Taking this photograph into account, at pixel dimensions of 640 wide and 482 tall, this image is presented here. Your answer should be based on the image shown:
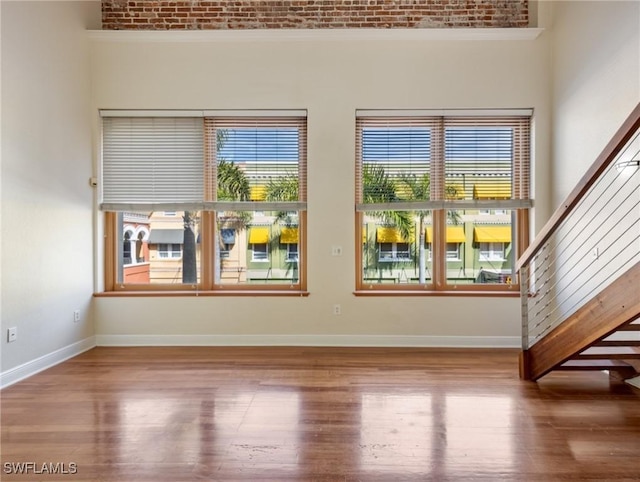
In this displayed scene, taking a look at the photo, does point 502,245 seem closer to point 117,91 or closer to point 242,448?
point 242,448

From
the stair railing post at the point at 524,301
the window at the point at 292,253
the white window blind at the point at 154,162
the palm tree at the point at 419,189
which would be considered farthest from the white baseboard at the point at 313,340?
the white window blind at the point at 154,162

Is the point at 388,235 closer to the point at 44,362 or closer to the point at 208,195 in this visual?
the point at 208,195

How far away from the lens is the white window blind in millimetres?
4082

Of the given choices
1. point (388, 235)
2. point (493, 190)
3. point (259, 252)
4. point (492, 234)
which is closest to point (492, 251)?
point (492, 234)

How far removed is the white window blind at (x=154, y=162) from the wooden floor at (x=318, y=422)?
70.3 inches

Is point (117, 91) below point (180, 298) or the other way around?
the other way around

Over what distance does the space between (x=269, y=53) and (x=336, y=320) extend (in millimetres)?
3090

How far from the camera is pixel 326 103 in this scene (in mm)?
3994

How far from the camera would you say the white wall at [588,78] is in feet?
9.46

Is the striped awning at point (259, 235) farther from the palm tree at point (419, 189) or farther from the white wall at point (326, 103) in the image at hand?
the palm tree at point (419, 189)

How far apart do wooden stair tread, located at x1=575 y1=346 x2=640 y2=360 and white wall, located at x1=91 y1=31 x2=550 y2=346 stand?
1.21 meters

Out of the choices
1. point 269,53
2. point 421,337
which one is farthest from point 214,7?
point 421,337

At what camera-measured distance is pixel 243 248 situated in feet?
13.8

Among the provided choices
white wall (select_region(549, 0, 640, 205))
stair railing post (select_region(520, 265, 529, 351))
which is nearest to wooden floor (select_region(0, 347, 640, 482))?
stair railing post (select_region(520, 265, 529, 351))
